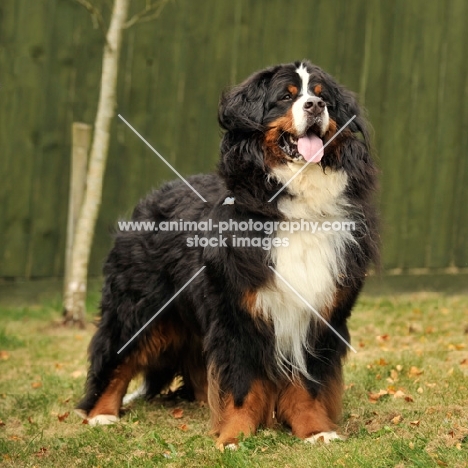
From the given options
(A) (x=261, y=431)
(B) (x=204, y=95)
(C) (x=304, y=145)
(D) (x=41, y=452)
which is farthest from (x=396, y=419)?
(B) (x=204, y=95)

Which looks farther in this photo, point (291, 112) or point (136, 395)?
point (136, 395)

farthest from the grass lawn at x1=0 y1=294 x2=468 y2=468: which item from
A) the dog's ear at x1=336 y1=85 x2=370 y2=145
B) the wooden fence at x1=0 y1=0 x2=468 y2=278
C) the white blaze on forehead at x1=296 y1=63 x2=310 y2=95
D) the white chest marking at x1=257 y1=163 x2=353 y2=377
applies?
the white blaze on forehead at x1=296 y1=63 x2=310 y2=95

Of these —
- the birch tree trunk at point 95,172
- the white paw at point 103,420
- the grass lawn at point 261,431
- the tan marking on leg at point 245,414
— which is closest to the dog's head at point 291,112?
the tan marking on leg at point 245,414

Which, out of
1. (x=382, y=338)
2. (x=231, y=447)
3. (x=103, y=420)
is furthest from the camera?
(x=382, y=338)

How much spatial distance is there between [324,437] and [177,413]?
3.77 ft

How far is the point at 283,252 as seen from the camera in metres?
4.52

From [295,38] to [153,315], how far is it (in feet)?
13.6

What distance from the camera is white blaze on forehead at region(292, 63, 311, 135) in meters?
4.46

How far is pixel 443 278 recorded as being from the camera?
30.4 ft

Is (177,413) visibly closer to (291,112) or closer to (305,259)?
(305,259)

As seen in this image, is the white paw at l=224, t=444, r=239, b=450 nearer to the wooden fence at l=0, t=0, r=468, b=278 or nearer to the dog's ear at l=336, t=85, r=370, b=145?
the dog's ear at l=336, t=85, r=370, b=145

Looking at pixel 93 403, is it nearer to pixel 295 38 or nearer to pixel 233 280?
pixel 233 280

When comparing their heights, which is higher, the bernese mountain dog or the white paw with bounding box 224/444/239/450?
the bernese mountain dog

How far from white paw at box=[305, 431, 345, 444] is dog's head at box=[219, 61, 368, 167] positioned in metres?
1.35
